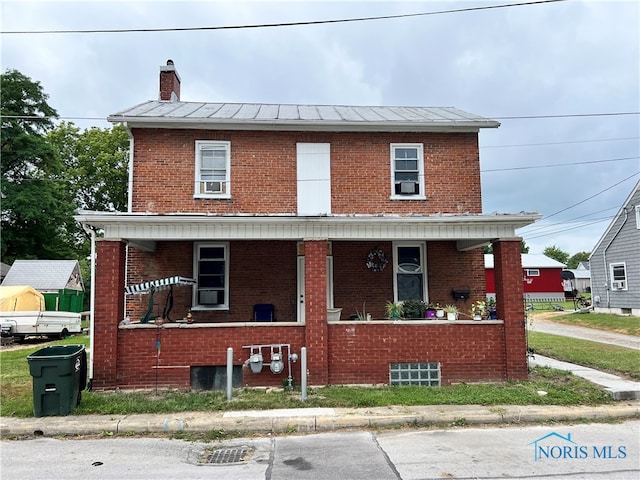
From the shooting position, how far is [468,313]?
12.0 meters

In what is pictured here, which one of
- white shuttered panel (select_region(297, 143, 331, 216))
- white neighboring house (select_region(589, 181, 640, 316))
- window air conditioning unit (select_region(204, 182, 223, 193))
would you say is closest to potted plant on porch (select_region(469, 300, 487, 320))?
white shuttered panel (select_region(297, 143, 331, 216))

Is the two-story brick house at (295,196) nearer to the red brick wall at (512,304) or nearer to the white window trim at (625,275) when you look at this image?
the red brick wall at (512,304)

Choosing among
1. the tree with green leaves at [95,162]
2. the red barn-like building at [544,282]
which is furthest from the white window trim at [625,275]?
the tree with green leaves at [95,162]

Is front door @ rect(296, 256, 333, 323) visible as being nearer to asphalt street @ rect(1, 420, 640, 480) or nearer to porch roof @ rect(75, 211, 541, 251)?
porch roof @ rect(75, 211, 541, 251)

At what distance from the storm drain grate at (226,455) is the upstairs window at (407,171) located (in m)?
7.81

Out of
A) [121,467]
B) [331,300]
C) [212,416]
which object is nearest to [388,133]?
[331,300]

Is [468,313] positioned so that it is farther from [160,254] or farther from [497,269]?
[160,254]

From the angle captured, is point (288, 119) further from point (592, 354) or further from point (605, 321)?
point (605, 321)

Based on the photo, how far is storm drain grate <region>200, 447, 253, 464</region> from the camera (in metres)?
5.77

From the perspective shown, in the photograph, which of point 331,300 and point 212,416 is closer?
point 212,416

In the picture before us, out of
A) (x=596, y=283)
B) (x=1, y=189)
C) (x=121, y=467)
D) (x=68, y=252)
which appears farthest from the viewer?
(x=68, y=252)

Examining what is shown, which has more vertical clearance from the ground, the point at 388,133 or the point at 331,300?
A: the point at 388,133

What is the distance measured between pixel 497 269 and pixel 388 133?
190 inches

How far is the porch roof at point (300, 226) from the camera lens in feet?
29.6
